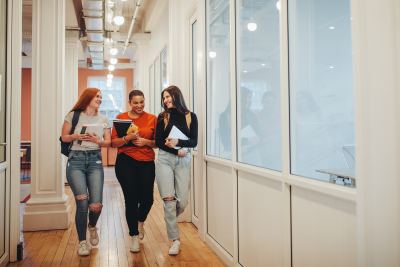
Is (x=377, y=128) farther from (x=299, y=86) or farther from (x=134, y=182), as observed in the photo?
(x=134, y=182)

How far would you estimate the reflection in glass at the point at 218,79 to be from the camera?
2980 mm

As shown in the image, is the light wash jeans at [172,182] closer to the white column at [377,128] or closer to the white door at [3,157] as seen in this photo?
the white door at [3,157]

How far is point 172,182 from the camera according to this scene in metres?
2.90

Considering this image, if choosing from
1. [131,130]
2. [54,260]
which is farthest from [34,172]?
[131,130]

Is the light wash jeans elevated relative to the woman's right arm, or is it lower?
lower

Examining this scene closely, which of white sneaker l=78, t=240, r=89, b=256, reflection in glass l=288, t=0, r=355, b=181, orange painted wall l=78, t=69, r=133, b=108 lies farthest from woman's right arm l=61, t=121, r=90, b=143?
orange painted wall l=78, t=69, r=133, b=108

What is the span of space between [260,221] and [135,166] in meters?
1.24

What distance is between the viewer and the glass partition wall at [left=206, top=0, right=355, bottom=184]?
1601 millimetres

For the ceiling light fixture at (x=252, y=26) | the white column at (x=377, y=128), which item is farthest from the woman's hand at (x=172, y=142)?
the white column at (x=377, y=128)

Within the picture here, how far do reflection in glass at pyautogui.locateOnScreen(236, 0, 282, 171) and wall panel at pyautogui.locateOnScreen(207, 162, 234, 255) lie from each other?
36 cm

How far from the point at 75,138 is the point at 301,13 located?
201cm

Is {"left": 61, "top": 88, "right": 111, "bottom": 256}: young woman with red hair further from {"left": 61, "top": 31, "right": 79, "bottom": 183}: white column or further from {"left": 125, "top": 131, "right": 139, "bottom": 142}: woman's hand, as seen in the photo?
{"left": 61, "top": 31, "right": 79, "bottom": 183}: white column

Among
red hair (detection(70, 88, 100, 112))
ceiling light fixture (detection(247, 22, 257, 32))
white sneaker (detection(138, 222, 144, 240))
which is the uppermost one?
ceiling light fixture (detection(247, 22, 257, 32))

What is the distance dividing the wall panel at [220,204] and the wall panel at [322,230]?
0.93m
